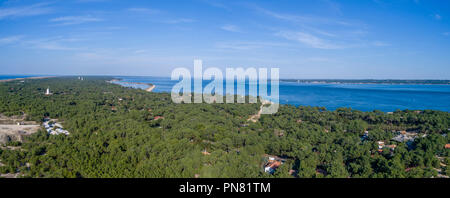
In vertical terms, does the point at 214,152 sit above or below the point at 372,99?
below

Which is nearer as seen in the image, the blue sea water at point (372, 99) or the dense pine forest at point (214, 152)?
the dense pine forest at point (214, 152)

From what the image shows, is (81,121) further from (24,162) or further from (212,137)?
(212,137)

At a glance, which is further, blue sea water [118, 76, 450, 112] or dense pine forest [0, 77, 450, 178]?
blue sea water [118, 76, 450, 112]

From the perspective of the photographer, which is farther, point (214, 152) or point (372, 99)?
point (372, 99)
